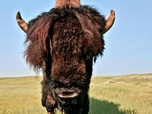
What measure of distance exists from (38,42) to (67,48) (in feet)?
2.06

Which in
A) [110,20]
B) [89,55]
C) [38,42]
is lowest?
[89,55]

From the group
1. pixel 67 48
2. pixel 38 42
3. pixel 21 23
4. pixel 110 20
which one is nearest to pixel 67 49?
pixel 67 48

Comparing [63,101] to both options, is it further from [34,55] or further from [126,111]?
[126,111]

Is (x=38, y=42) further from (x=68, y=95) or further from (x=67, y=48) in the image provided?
(x=68, y=95)

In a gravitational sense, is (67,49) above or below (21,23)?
below

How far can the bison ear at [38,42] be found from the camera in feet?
19.2

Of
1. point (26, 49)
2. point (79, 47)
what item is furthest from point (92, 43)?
point (26, 49)

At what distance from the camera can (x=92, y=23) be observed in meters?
6.13

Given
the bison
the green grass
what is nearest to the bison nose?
the bison

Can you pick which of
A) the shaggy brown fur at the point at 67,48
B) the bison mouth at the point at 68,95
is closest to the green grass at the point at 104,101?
the shaggy brown fur at the point at 67,48

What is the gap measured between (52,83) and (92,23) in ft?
4.08

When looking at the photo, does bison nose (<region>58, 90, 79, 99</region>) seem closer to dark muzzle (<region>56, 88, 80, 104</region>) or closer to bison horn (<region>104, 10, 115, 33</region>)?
dark muzzle (<region>56, 88, 80, 104</region>)

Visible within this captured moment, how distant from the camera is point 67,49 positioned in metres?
5.57

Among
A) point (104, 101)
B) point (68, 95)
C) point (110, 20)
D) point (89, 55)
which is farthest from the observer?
point (104, 101)
